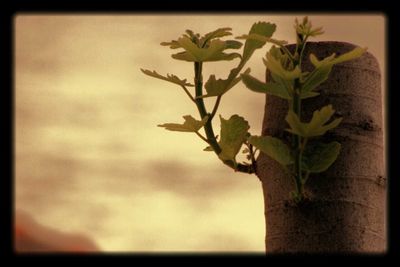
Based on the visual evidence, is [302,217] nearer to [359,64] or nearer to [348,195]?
[348,195]

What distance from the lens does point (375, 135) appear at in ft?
3.11

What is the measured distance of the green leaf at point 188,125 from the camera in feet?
3.08

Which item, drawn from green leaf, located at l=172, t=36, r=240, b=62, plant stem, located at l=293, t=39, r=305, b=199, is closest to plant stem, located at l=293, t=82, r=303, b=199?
plant stem, located at l=293, t=39, r=305, b=199

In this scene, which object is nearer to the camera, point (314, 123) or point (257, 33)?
point (314, 123)

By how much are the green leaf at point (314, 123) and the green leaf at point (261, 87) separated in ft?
0.15

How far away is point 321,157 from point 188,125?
18 cm

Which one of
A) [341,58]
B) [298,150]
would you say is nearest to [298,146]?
[298,150]

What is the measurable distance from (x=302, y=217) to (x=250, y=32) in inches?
9.9

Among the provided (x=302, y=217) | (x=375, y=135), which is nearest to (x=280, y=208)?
(x=302, y=217)

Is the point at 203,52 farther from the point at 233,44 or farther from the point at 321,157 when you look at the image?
the point at 321,157

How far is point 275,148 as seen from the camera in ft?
2.85

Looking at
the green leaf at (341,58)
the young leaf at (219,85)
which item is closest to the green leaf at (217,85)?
the young leaf at (219,85)

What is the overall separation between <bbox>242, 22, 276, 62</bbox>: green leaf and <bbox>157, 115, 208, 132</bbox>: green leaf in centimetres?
10

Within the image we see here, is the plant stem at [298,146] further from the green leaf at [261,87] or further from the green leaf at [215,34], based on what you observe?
the green leaf at [215,34]
